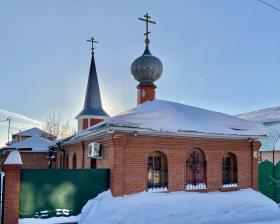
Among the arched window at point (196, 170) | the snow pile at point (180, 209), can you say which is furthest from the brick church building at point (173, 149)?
the snow pile at point (180, 209)

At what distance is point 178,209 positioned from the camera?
9359 mm

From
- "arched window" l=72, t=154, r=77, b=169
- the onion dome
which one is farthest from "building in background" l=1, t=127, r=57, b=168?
the onion dome

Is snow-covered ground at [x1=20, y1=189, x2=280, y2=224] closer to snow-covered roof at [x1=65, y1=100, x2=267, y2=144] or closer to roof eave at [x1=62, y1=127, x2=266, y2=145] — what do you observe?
roof eave at [x1=62, y1=127, x2=266, y2=145]

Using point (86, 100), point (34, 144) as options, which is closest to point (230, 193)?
point (34, 144)

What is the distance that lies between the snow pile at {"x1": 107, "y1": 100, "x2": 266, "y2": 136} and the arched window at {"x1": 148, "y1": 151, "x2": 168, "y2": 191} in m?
1.01

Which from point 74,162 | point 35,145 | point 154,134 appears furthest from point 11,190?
point 35,145

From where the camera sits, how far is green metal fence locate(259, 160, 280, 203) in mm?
13031

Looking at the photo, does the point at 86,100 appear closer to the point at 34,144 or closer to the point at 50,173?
the point at 34,144

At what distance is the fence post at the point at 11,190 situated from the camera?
813 centimetres

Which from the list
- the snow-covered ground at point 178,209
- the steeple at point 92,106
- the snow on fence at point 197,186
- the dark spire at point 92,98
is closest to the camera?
the snow-covered ground at point 178,209

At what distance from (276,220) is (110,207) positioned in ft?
16.2

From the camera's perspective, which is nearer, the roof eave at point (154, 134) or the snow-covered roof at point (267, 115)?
the roof eave at point (154, 134)

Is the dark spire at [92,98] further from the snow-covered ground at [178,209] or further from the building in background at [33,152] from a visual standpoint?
the snow-covered ground at [178,209]

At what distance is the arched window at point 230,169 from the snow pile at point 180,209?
446mm
